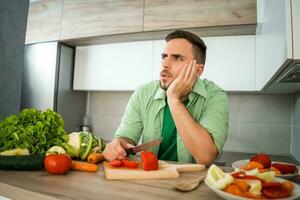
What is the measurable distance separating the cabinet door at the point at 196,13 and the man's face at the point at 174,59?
0.55 meters

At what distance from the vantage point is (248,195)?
0.53 meters

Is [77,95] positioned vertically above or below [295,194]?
above

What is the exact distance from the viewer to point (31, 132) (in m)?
0.89

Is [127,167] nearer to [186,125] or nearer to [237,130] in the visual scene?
[186,125]

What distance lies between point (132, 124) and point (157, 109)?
0.15 m

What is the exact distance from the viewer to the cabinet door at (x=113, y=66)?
2.07 m

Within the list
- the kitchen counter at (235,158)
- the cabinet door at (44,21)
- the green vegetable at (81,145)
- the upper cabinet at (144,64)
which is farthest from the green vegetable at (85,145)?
the cabinet door at (44,21)

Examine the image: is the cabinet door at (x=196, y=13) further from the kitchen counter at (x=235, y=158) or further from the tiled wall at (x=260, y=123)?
the kitchen counter at (x=235, y=158)

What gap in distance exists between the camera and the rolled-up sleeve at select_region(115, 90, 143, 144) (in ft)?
4.24

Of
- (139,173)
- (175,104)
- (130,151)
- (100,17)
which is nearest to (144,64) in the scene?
(100,17)

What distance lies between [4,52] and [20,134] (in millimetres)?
778

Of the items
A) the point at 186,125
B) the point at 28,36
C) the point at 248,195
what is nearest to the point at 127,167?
the point at 186,125

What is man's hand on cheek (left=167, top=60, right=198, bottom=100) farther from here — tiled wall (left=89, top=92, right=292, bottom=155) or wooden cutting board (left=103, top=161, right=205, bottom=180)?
tiled wall (left=89, top=92, right=292, bottom=155)

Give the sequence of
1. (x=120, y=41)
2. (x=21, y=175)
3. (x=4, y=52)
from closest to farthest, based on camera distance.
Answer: (x=21, y=175) < (x=4, y=52) < (x=120, y=41)
